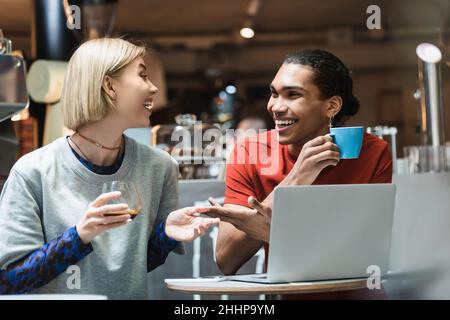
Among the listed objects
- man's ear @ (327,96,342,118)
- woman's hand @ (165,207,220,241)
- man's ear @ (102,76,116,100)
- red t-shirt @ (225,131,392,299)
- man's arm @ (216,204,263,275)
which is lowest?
man's arm @ (216,204,263,275)

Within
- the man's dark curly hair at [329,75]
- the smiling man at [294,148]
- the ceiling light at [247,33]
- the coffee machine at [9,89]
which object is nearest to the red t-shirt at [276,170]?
the smiling man at [294,148]

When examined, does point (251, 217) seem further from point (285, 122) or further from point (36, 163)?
point (36, 163)

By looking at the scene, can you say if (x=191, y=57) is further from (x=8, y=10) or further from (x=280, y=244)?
(x=280, y=244)

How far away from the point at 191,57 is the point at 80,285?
7662 mm

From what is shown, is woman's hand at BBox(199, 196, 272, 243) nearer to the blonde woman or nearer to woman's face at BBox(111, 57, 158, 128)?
the blonde woman

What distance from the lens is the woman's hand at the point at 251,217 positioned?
196cm

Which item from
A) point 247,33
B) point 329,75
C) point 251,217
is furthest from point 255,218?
point 247,33

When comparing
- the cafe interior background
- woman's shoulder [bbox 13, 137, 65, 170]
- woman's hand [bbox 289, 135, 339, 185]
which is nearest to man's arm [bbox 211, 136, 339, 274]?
woman's hand [bbox 289, 135, 339, 185]

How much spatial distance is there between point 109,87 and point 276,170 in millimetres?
548

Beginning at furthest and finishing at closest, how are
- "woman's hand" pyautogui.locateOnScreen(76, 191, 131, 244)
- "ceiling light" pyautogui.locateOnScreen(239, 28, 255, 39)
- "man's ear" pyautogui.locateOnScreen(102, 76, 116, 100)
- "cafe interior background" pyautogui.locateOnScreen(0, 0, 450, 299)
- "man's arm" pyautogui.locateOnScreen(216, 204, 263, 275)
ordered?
"ceiling light" pyautogui.locateOnScreen(239, 28, 255, 39)
"cafe interior background" pyautogui.locateOnScreen(0, 0, 450, 299)
"man's arm" pyautogui.locateOnScreen(216, 204, 263, 275)
"man's ear" pyautogui.locateOnScreen(102, 76, 116, 100)
"woman's hand" pyautogui.locateOnScreen(76, 191, 131, 244)

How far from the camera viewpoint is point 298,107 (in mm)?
2201

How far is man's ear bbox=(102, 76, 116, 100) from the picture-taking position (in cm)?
200

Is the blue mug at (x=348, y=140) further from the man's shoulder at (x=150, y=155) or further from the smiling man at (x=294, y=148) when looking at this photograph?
the man's shoulder at (x=150, y=155)

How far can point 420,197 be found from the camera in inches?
109
